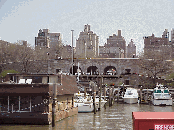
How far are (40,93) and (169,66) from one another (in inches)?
2392

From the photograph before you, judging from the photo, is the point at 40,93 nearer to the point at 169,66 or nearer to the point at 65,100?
the point at 65,100

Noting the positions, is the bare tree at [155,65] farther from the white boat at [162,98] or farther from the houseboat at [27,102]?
the houseboat at [27,102]

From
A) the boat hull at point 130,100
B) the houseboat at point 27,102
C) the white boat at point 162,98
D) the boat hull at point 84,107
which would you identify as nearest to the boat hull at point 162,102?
the white boat at point 162,98

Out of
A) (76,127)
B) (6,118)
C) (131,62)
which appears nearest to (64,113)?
(76,127)

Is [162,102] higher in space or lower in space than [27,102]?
lower

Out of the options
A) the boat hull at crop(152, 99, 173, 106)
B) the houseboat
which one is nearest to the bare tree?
the boat hull at crop(152, 99, 173, 106)

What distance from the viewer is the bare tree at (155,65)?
3051 inches

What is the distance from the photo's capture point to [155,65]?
7850cm

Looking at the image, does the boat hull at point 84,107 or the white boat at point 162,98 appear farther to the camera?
the white boat at point 162,98

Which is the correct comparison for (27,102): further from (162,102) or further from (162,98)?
(162,98)

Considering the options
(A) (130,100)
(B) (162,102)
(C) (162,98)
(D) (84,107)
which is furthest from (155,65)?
(D) (84,107)

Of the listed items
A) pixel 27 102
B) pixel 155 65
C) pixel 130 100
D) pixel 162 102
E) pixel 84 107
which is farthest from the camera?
pixel 155 65

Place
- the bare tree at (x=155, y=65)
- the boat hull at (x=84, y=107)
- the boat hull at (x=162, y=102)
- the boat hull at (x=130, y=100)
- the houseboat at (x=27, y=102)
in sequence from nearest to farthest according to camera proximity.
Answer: the houseboat at (x=27, y=102), the boat hull at (x=84, y=107), the boat hull at (x=162, y=102), the boat hull at (x=130, y=100), the bare tree at (x=155, y=65)

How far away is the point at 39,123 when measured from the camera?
23.4m
